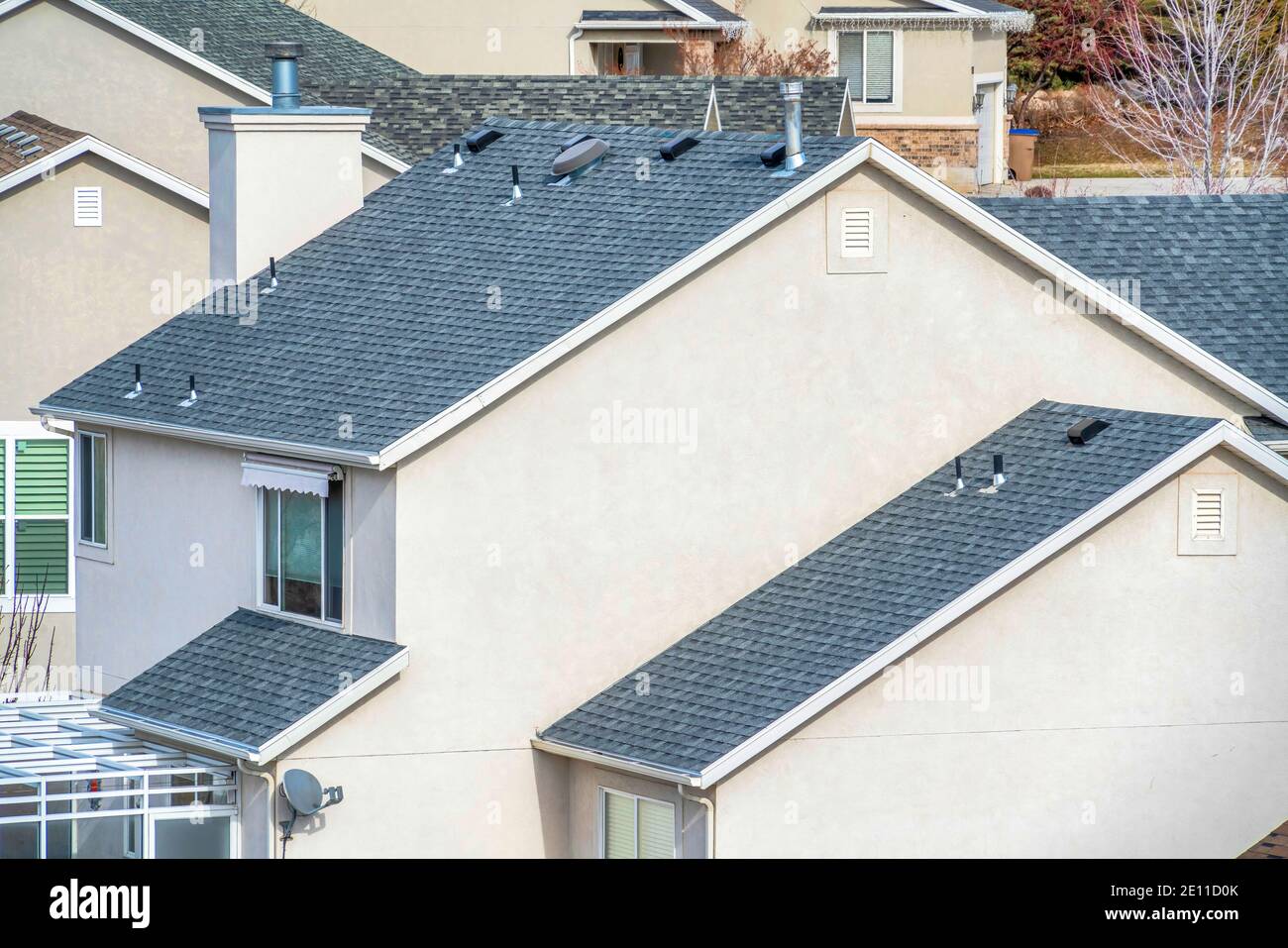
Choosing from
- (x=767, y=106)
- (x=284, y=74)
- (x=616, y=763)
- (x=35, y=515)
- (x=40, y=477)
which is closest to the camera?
(x=616, y=763)

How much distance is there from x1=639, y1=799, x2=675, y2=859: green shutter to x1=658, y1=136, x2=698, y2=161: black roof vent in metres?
7.49

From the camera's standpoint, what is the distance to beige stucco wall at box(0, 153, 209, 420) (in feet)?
103

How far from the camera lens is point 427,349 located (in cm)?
2484

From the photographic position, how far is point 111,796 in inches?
912

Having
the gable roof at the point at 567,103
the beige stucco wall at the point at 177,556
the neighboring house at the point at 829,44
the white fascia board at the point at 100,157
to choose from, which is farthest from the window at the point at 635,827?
the neighboring house at the point at 829,44

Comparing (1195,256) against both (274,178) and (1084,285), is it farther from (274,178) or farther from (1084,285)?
(274,178)

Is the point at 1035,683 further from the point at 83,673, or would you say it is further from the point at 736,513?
the point at 83,673

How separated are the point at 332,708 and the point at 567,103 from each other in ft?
53.7

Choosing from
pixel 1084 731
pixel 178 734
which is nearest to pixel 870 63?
pixel 1084 731

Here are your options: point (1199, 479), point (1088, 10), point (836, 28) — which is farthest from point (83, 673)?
point (1088, 10)

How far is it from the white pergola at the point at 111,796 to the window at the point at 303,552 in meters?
1.95

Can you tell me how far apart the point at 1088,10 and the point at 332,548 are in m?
44.4

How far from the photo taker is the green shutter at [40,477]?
3066 cm

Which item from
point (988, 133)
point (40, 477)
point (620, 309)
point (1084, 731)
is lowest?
point (1084, 731)
